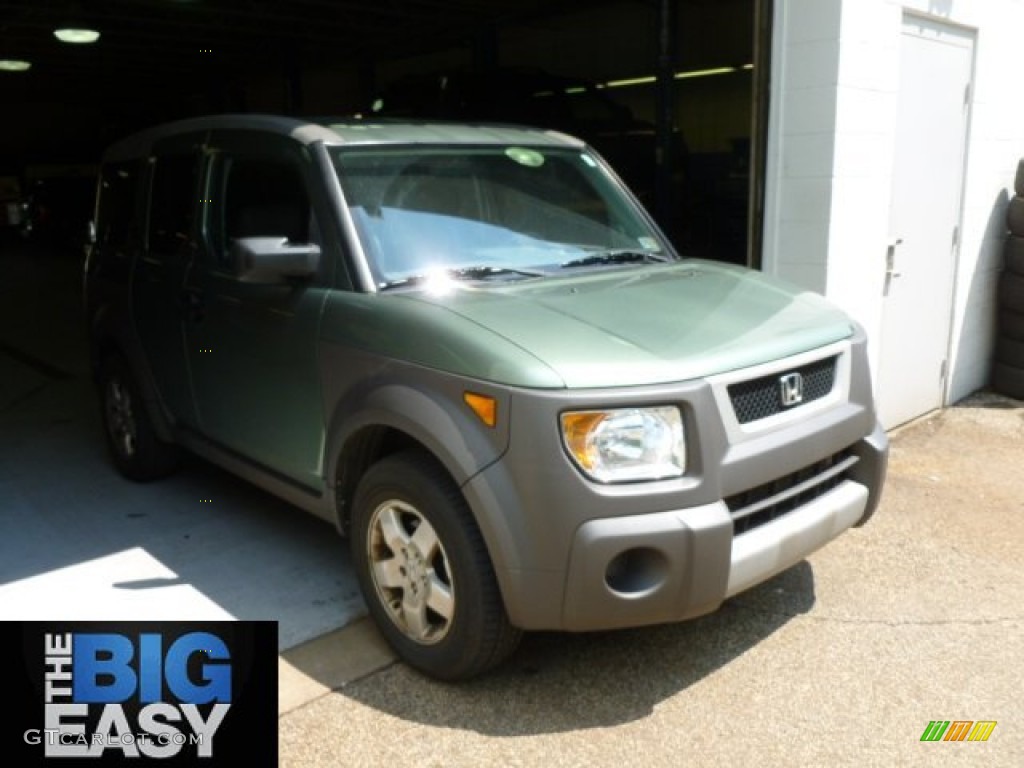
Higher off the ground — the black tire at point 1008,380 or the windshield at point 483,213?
the windshield at point 483,213

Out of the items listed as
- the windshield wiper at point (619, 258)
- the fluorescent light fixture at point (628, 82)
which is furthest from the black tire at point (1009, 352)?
the fluorescent light fixture at point (628, 82)

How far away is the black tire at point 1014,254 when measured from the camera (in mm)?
7172

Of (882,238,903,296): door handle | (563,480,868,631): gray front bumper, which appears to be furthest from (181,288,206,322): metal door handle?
(882,238,903,296): door handle

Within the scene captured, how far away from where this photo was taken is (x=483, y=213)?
3977mm

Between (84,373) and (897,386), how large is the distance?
657cm

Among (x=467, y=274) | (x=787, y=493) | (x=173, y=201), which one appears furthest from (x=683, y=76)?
(x=787, y=493)

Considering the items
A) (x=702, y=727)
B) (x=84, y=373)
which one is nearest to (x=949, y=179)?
(x=702, y=727)

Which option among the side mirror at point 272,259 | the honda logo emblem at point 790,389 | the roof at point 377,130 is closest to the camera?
the honda logo emblem at point 790,389

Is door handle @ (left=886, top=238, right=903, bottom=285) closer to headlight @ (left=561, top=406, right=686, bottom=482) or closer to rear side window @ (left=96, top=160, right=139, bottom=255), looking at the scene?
headlight @ (left=561, top=406, right=686, bottom=482)

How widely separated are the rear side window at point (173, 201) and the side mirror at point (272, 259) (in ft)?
3.76

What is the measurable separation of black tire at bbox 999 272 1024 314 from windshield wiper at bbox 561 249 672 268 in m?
4.11

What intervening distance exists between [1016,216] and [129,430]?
6105 millimetres

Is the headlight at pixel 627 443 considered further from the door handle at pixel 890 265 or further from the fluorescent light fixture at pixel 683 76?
the fluorescent light fixture at pixel 683 76

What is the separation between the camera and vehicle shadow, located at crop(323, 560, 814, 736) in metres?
3.22
